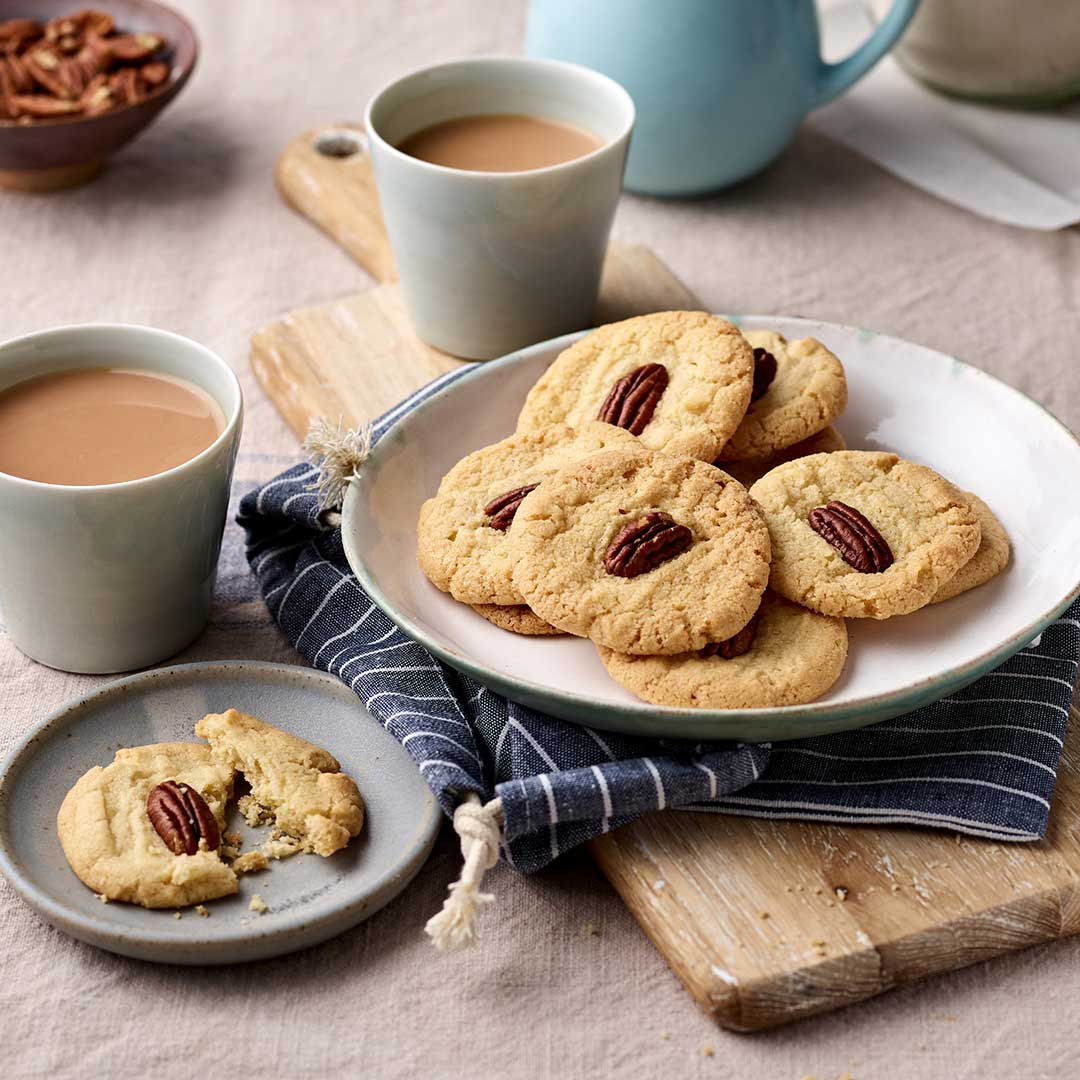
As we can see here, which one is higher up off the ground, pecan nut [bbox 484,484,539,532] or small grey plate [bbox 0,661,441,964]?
pecan nut [bbox 484,484,539,532]

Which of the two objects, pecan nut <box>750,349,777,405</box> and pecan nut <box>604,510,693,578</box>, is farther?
pecan nut <box>750,349,777,405</box>

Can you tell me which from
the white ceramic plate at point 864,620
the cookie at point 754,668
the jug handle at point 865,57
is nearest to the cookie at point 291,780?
the white ceramic plate at point 864,620

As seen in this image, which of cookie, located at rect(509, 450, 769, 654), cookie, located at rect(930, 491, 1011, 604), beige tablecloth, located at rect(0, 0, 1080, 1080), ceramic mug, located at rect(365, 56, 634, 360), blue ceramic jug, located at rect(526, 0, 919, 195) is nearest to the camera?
beige tablecloth, located at rect(0, 0, 1080, 1080)

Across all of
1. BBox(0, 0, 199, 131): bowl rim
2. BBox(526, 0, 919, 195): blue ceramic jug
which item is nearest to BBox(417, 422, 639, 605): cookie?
BBox(526, 0, 919, 195): blue ceramic jug

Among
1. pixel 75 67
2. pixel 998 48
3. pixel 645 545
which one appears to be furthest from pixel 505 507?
pixel 998 48

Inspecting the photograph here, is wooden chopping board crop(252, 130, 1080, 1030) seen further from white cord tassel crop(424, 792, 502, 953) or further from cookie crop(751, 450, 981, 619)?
cookie crop(751, 450, 981, 619)

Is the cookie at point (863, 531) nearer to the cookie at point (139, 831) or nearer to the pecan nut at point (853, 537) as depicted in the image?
the pecan nut at point (853, 537)

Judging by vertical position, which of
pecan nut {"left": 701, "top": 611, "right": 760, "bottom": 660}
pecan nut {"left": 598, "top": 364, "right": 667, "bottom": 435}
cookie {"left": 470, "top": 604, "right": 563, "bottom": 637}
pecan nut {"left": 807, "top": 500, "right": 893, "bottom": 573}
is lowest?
cookie {"left": 470, "top": 604, "right": 563, "bottom": 637}
